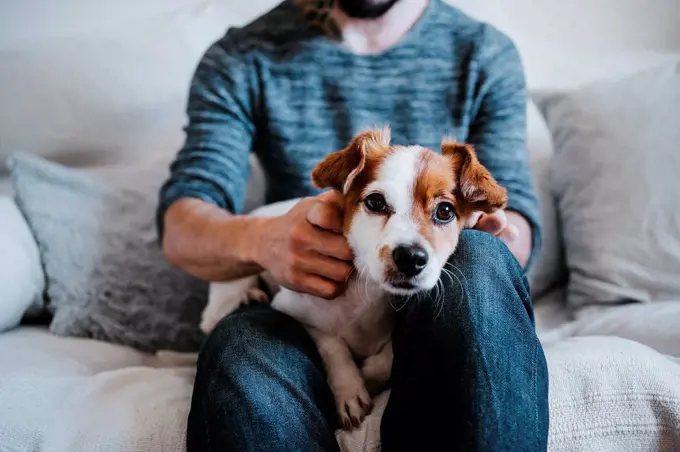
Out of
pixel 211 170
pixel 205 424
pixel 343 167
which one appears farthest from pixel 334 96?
pixel 205 424

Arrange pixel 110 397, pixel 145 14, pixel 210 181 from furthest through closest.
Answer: pixel 145 14, pixel 210 181, pixel 110 397

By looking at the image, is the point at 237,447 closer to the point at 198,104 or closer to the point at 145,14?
the point at 198,104

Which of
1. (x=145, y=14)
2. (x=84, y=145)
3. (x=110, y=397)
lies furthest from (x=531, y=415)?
(x=145, y=14)

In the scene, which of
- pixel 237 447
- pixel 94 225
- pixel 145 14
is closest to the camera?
pixel 237 447

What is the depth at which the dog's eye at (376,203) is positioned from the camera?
69 cm

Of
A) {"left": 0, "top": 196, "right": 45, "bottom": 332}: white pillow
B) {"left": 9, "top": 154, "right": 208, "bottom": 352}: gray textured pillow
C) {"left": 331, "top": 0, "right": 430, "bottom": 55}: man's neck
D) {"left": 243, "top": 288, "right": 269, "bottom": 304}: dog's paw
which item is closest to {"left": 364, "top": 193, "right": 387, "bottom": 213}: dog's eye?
{"left": 243, "top": 288, "right": 269, "bottom": 304}: dog's paw

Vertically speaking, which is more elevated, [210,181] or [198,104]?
[198,104]

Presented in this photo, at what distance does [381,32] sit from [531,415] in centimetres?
70

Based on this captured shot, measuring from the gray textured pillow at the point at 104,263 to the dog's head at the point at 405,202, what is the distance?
1.71 ft

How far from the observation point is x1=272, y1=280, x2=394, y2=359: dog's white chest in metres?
0.79

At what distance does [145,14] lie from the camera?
4.84ft

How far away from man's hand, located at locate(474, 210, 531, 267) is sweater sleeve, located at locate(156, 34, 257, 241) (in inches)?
16.9

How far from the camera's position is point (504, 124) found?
1.03 m

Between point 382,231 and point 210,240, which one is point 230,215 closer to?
point 210,240
